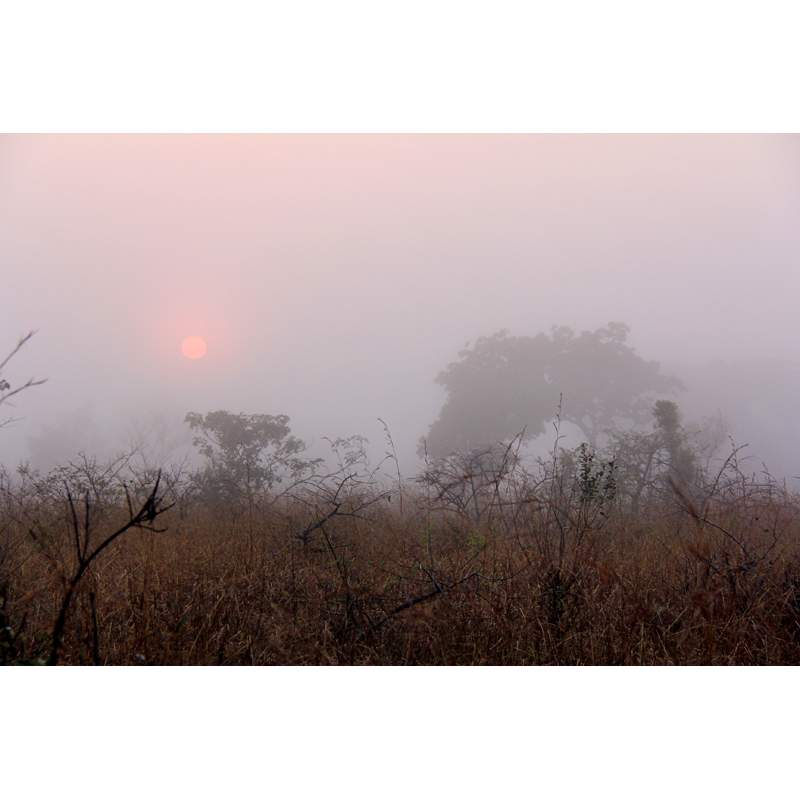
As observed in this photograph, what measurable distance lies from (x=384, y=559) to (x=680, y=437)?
27.8 feet

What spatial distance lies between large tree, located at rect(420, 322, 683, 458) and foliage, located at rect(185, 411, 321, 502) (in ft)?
29.5

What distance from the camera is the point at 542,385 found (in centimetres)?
2038

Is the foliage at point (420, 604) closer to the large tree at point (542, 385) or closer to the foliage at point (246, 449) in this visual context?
the foliage at point (246, 449)

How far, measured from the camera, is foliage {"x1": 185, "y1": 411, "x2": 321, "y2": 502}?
357 inches

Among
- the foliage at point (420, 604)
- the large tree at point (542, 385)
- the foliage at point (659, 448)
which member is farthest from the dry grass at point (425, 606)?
the large tree at point (542, 385)

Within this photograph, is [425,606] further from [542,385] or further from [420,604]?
[542,385]

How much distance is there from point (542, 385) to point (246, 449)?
1443 centimetres

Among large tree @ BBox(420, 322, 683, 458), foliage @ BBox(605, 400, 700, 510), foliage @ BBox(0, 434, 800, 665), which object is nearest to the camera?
foliage @ BBox(0, 434, 800, 665)

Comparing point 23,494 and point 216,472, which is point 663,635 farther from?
point 216,472

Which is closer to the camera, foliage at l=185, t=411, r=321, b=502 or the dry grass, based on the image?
the dry grass

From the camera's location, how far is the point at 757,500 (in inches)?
170

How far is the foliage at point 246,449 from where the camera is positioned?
9.08 meters

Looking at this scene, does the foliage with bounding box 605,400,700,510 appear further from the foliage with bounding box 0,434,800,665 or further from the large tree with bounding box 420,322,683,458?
the large tree with bounding box 420,322,683,458

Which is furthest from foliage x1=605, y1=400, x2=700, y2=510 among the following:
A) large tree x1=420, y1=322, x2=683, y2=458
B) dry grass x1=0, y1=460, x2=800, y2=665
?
large tree x1=420, y1=322, x2=683, y2=458
